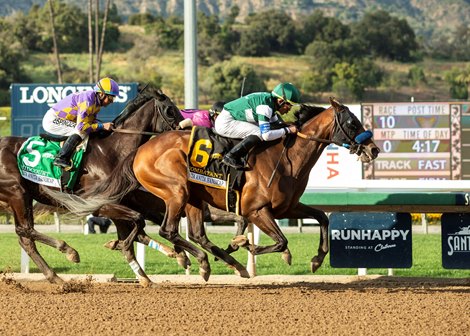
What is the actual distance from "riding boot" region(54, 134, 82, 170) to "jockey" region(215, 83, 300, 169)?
1331 mm

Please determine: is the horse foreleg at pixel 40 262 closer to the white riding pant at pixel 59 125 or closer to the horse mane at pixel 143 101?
the white riding pant at pixel 59 125

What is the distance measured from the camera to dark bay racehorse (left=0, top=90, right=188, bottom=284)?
31.8 ft

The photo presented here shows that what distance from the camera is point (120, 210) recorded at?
9.63 m

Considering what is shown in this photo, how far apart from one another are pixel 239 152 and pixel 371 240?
8.07ft

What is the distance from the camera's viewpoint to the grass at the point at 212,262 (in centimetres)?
1213

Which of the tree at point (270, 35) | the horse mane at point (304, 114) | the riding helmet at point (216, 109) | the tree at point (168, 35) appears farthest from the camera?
the tree at point (270, 35)

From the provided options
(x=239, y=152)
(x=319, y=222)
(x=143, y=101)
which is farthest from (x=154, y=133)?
(x=319, y=222)

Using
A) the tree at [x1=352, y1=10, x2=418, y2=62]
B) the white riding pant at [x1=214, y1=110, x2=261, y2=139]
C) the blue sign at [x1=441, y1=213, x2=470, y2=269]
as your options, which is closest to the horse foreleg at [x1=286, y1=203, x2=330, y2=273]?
the white riding pant at [x1=214, y1=110, x2=261, y2=139]

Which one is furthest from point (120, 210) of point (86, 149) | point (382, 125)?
→ point (382, 125)

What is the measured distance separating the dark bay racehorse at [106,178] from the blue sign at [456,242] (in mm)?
2876

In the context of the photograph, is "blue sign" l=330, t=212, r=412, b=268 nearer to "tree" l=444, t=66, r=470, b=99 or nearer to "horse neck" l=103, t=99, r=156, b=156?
"horse neck" l=103, t=99, r=156, b=156

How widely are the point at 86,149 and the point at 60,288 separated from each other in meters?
1.33

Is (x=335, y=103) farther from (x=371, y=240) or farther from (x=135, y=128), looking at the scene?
(x=371, y=240)

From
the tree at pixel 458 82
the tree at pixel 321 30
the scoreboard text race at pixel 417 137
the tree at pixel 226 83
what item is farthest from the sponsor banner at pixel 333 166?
the tree at pixel 321 30
